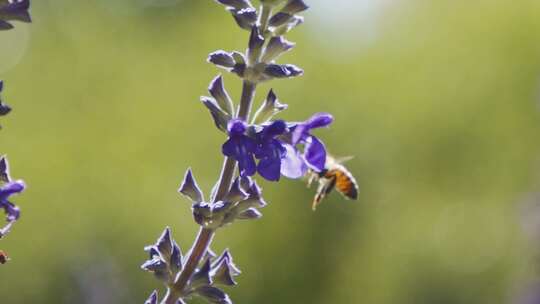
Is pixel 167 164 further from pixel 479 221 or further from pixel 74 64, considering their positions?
pixel 479 221

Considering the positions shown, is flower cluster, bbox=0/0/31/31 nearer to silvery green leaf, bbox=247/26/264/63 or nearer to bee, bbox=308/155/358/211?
silvery green leaf, bbox=247/26/264/63

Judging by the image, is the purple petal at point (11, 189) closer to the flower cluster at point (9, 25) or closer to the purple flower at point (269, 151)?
the flower cluster at point (9, 25)

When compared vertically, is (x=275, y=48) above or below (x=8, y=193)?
above

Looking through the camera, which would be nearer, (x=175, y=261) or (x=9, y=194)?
(x=9, y=194)

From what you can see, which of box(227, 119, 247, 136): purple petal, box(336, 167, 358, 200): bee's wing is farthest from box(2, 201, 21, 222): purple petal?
box(336, 167, 358, 200): bee's wing

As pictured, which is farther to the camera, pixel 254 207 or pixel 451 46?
pixel 451 46

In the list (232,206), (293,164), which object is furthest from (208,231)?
(293,164)

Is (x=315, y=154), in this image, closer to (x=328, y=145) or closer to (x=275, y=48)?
(x=275, y=48)

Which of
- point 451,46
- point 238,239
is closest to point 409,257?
point 238,239
